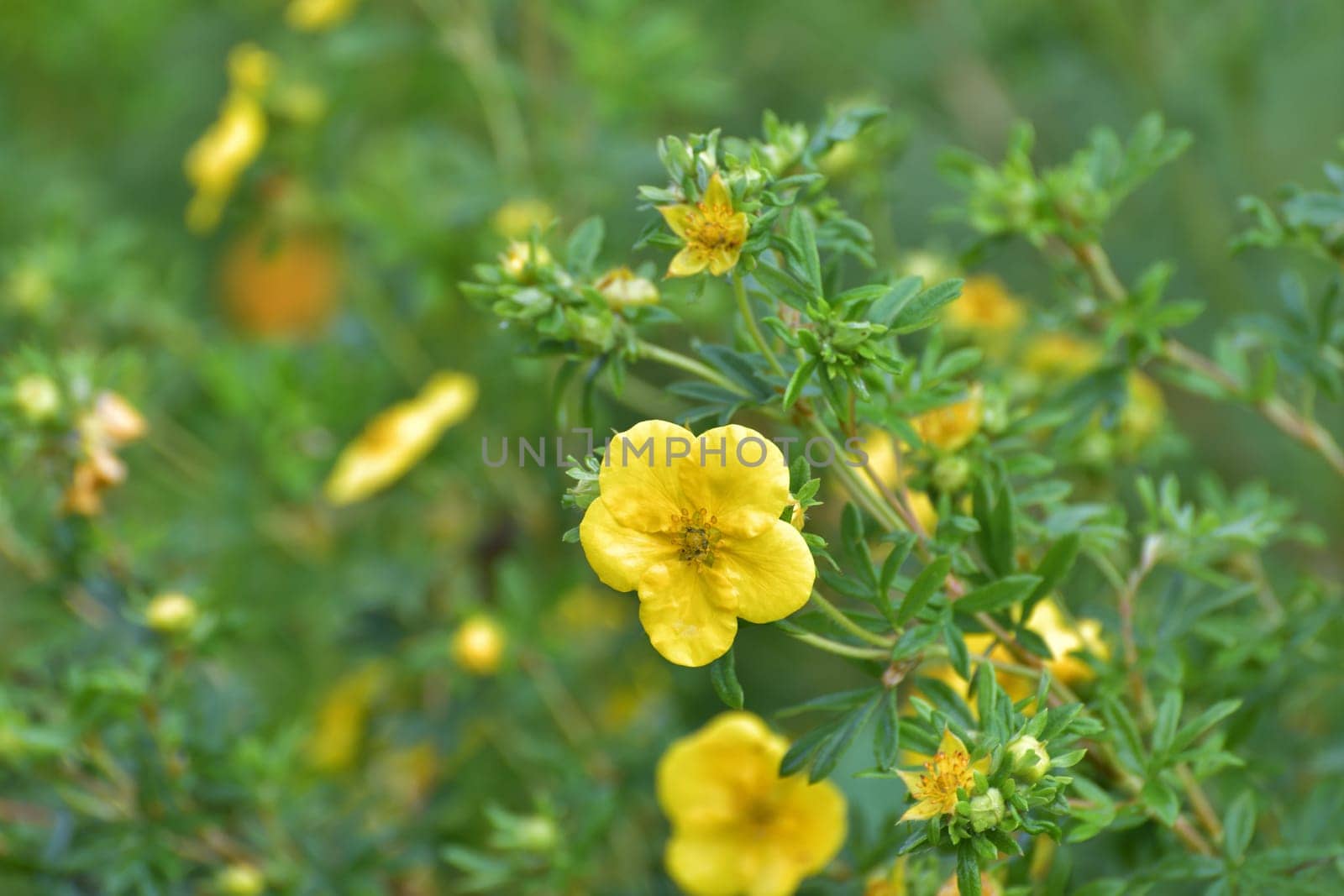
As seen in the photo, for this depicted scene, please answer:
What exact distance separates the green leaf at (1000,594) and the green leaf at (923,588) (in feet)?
0.13

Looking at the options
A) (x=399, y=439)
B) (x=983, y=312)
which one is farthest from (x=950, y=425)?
(x=399, y=439)

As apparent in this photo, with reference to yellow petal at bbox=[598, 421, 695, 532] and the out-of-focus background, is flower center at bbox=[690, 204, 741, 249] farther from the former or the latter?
the out-of-focus background

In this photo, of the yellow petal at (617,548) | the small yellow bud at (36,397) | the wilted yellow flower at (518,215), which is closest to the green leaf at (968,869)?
the yellow petal at (617,548)

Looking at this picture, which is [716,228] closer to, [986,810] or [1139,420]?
[986,810]

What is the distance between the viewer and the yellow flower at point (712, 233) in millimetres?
676

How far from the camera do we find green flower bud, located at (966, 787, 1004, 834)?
64cm

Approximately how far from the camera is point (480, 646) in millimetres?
1253

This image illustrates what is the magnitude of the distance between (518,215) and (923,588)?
3.00 feet

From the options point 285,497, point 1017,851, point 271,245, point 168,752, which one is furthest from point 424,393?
point 1017,851

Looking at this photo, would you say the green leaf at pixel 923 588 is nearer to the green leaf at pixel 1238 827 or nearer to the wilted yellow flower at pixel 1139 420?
the green leaf at pixel 1238 827

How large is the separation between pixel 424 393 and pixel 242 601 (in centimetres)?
36


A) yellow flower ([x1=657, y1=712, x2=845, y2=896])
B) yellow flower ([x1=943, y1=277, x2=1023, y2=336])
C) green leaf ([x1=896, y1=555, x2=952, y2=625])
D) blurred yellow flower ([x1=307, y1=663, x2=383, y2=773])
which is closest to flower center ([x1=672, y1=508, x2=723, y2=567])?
green leaf ([x1=896, y1=555, x2=952, y2=625])

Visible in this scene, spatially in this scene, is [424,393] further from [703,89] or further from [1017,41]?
[1017,41]

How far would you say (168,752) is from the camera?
103cm
